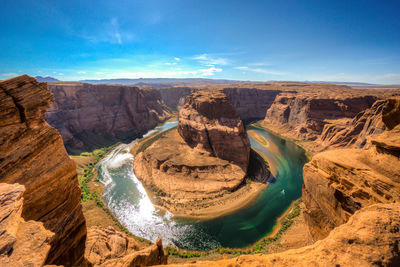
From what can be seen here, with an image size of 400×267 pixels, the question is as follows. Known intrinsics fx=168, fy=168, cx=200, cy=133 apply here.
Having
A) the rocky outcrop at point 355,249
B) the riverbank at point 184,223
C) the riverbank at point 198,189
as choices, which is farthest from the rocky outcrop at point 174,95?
the rocky outcrop at point 355,249

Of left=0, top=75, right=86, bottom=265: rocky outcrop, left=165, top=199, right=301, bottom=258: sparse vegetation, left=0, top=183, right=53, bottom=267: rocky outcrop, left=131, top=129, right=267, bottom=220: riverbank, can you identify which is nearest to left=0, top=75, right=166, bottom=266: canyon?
left=0, top=75, right=86, bottom=265: rocky outcrop

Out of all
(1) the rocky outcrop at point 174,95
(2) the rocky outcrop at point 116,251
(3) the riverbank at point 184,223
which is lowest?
(3) the riverbank at point 184,223

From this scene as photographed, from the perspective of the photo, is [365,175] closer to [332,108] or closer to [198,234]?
[198,234]

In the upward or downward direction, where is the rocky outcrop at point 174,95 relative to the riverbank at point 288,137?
upward

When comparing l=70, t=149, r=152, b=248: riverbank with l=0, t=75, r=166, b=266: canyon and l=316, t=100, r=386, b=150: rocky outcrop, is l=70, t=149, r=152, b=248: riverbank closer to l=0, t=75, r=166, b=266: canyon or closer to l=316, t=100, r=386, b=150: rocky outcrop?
l=0, t=75, r=166, b=266: canyon

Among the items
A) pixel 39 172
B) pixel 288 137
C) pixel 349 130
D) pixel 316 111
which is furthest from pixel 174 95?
pixel 39 172

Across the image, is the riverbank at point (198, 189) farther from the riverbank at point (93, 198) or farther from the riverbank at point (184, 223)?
the riverbank at point (93, 198)
